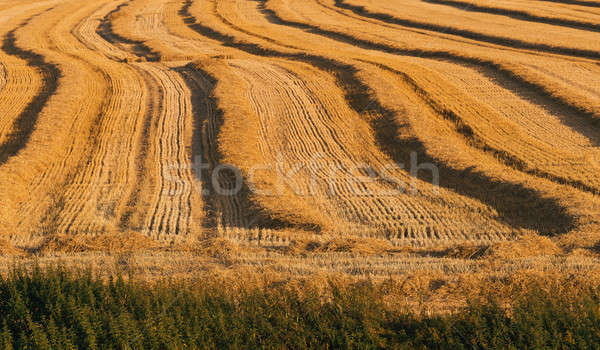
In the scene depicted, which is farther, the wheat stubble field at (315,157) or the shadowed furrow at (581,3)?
the shadowed furrow at (581,3)

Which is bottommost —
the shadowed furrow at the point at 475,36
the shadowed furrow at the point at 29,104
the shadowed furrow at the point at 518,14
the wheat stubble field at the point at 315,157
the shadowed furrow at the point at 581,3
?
the shadowed furrow at the point at 29,104

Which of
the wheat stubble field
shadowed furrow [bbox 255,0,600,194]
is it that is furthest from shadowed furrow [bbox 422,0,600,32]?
shadowed furrow [bbox 255,0,600,194]

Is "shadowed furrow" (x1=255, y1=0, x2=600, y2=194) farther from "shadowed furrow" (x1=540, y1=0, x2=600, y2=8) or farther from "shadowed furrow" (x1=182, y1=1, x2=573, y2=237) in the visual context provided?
"shadowed furrow" (x1=540, y1=0, x2=600, y2=8)

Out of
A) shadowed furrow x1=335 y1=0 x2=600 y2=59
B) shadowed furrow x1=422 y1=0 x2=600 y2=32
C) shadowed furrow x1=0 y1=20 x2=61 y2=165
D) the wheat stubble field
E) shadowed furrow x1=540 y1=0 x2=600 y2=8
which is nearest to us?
the wheat stubble field

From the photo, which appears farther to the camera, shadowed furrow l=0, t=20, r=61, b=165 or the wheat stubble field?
shadowed furrow l=0, t=20, r=61, b=165

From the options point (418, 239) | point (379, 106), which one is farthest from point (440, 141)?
point (418, 239)

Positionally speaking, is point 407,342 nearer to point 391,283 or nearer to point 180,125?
point 391,283

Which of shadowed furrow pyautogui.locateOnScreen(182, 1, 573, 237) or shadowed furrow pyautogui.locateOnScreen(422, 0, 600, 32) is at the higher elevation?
shadowed furrow pyautogui.locateOnScreen(422, 0, 600, 32)

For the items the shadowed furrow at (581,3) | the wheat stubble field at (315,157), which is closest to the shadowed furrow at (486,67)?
the wheat stubble field at (315,157)

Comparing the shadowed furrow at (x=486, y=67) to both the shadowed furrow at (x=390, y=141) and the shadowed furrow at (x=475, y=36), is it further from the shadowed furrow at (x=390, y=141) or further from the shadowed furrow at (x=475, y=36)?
the shadowed furrow at (x=475, y=36)
